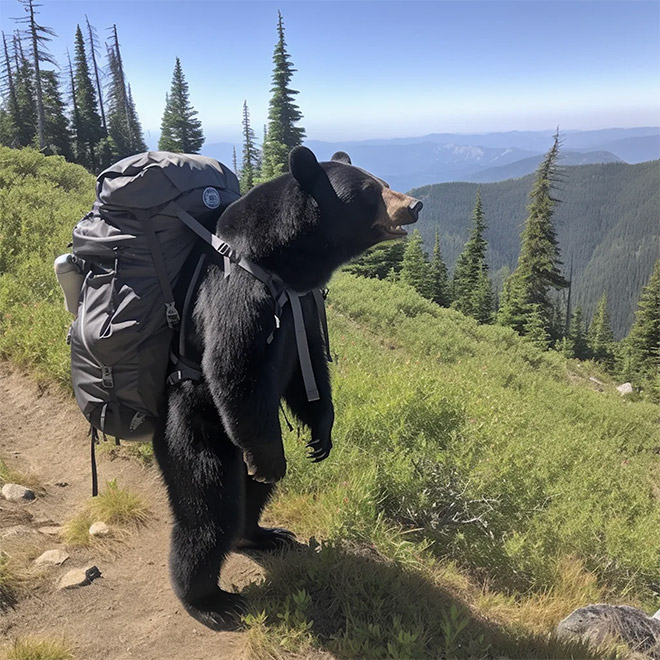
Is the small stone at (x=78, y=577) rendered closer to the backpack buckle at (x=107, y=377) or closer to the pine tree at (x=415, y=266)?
the backpack buckle at (x=107, y=377)

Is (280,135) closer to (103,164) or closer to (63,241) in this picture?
(103,164)

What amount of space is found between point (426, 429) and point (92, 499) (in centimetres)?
271

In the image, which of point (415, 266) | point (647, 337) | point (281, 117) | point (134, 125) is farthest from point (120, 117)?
point (647, 337)

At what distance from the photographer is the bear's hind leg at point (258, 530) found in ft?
10.1

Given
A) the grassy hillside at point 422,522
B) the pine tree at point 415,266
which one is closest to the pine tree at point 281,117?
the pine tree at point 415,266

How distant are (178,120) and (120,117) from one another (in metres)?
10.6

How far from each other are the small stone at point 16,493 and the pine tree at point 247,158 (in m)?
32.9

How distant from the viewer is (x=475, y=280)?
41500 millimetres

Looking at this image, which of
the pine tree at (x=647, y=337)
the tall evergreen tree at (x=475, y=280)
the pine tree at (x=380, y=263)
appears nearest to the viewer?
the pine tree at (x=380, y=263)

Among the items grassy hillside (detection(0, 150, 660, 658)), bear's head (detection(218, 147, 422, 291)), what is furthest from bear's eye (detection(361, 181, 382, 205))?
grassy hillside (detection(0, 150, 660, 658))

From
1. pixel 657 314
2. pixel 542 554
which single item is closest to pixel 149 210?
pixel 542 554

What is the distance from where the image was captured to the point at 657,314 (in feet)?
120

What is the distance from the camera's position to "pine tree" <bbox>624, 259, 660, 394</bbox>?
113 feet

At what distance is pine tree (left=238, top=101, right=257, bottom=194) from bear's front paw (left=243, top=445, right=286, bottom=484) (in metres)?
34.3
